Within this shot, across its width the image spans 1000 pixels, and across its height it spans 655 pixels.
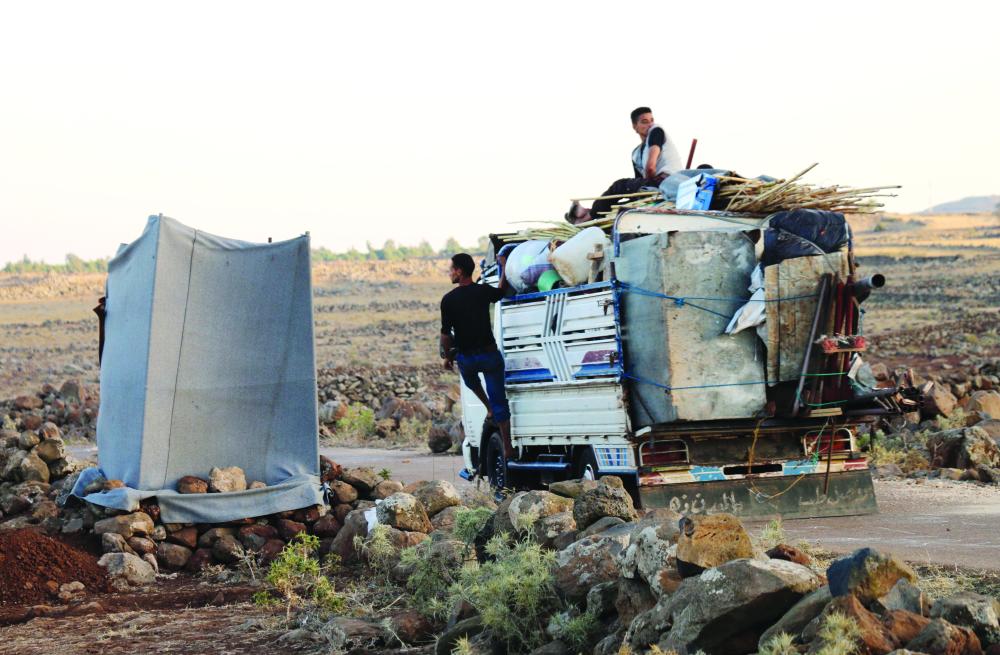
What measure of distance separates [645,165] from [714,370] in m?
2.61

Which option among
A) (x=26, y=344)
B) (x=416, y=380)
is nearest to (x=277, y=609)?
(x=416, y=380)

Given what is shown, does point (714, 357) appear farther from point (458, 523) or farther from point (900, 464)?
point (900, 464)

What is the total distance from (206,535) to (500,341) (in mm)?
3297

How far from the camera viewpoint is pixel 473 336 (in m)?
11.8

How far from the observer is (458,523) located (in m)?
8.60

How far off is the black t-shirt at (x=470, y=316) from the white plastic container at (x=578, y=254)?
1010 mm

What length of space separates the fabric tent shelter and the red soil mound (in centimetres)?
66

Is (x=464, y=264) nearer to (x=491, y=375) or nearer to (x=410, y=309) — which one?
(x=491, y=375)

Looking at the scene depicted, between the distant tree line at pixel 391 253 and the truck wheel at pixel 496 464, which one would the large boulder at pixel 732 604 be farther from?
the distant tree line at pixel 391 253

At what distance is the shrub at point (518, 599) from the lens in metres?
6.59

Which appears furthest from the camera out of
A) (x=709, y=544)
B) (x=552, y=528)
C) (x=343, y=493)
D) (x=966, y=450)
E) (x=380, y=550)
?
(x=966, y=450)

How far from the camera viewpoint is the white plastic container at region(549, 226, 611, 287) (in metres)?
10.9

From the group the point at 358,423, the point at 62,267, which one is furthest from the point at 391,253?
the point at 358,423

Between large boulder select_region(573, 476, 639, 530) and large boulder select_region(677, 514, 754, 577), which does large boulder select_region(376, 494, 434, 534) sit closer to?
large boulder select_region(573, 476, 639, 530)
